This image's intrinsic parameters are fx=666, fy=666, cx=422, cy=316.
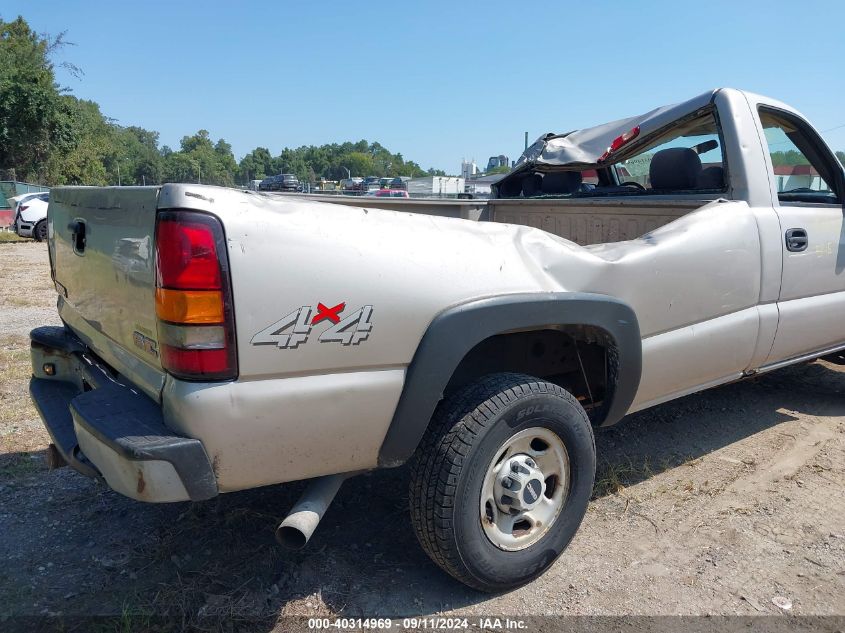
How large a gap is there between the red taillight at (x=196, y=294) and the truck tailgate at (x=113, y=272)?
128 mm

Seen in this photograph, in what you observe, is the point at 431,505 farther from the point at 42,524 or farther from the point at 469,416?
the point at 42,524

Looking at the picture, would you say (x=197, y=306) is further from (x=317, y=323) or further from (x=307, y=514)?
(x=307, y=514)

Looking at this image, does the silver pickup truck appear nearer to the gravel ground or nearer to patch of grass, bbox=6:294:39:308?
the gravel ground

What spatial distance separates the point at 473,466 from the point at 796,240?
2.41 meters

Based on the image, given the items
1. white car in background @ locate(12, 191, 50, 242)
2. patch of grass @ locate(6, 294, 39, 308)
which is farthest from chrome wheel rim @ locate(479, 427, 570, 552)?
white car in background @ locate(12, 191, 50, 242)

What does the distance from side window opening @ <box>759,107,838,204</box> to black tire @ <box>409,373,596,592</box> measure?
2.19 meters

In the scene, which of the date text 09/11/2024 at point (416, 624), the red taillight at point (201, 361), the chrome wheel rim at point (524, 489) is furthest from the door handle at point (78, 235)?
the chrome wheel rim at point (524, 489)

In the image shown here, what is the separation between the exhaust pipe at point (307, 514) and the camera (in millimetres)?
2154

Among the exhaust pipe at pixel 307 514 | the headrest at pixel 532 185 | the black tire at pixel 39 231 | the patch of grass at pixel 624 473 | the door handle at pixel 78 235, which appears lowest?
the patch of grass at pixel 624 473

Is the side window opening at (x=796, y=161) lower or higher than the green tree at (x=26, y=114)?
lower

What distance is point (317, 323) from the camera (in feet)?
6.72

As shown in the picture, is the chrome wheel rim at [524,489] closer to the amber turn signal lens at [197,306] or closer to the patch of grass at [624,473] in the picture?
the patch of grass at [624,473]

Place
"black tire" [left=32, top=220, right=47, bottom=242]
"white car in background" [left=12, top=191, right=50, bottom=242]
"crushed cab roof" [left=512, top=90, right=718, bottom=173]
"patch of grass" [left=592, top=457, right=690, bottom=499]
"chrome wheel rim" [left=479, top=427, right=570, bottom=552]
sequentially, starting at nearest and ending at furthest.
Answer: "chrome wheel rim" [left=479, top=427, right=570, bottom=552], "patch of grass" [left=592, top=457, right=690, bottom=499], "crushed cab roof" [left=512, top=90, right=718, bottom=173], "black tire" [left=32, top=220, right=47, bottom=242], "white car in background" [left=12, top=191, right=50, bottom=242]

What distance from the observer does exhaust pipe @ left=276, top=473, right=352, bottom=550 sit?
2.15 meters
